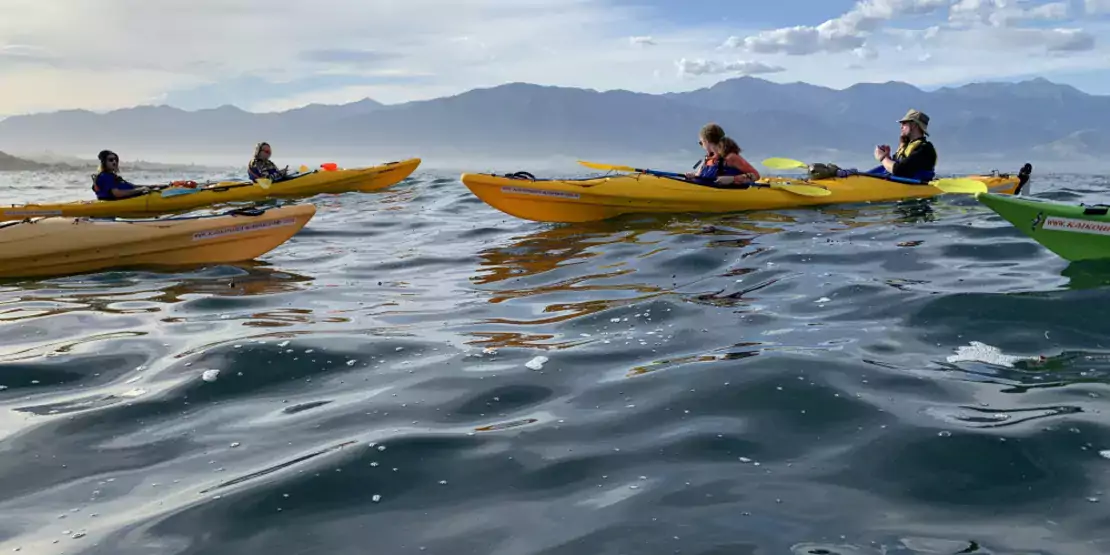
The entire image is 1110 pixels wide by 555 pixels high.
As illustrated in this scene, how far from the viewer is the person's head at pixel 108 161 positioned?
1340 cm

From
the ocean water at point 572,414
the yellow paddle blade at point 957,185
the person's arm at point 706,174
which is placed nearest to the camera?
the ocean water at point 572,414

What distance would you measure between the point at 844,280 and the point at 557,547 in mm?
5275

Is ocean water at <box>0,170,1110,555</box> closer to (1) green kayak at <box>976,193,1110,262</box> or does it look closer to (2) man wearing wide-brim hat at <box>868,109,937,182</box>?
(1) green kayak at <box>976,193,1110,262</box>

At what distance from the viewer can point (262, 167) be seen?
17938mm

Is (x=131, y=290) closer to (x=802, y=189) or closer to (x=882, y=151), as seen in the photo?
(x=802, y=189)

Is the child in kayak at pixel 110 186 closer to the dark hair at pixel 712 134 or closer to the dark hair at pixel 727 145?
the dark hair at pixel 712 134

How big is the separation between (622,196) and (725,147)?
1820mm

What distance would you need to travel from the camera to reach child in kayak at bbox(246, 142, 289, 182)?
57.7 ft

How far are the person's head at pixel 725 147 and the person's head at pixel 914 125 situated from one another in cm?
263

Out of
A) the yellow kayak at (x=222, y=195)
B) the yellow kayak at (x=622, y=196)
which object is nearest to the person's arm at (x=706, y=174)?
the yellow kayak at (x=622, y=196)

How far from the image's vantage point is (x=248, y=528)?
2906 millimetres

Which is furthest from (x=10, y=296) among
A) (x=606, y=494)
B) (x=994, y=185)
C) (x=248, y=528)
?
(x=994, y=185)

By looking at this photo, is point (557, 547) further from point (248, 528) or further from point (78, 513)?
point (78, 513)

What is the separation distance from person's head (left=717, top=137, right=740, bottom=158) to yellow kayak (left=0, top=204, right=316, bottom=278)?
6245mm
